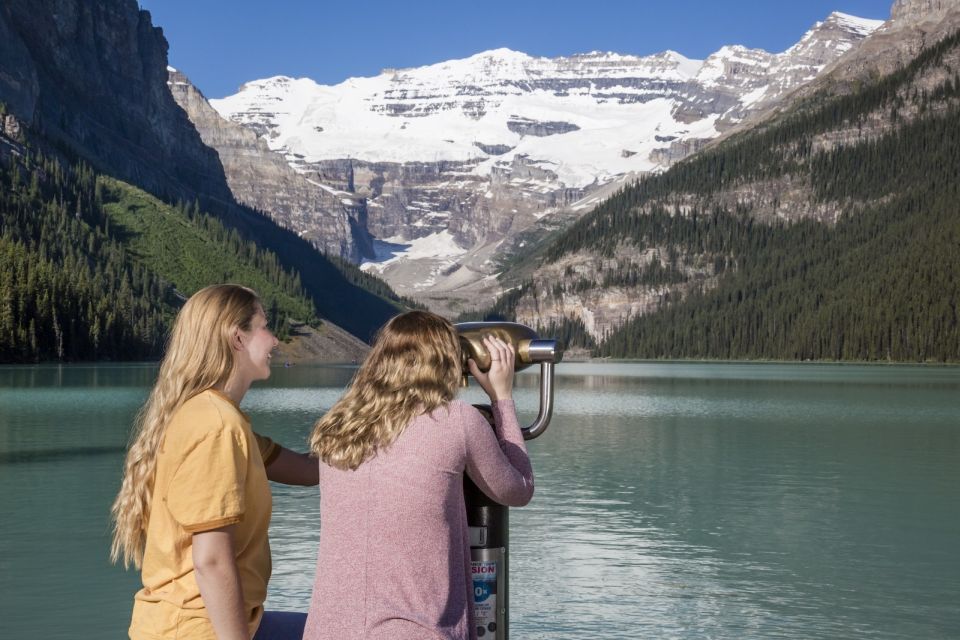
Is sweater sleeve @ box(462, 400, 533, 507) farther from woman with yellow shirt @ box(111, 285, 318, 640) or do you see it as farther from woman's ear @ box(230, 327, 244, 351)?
woman's ear @ box(230, 327, 244, 351)

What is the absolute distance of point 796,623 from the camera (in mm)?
17703

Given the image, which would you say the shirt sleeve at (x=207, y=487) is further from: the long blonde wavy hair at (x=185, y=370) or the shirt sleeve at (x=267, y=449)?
the shirt sleeve at (x=267, y=449)

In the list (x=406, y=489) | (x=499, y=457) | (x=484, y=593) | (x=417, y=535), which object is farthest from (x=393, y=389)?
(x=484, y=593)

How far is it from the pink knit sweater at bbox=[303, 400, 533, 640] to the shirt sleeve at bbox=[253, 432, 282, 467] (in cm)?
94

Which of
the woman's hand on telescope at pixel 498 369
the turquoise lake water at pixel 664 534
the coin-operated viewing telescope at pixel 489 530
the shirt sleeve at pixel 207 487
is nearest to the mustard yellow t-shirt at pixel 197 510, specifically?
the shirt sleeve at pixel 207 487

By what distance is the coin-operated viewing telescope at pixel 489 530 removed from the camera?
6535mm

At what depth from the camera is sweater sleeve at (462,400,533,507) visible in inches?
239

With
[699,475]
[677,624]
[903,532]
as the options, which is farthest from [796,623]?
[699,475]

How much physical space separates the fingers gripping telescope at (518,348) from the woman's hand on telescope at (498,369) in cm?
3

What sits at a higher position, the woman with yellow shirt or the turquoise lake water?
the woman with yellow shirt

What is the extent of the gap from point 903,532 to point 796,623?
9.90 m

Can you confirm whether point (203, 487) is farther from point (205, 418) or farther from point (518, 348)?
point (518, 348)

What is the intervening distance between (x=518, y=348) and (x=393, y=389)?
768mm

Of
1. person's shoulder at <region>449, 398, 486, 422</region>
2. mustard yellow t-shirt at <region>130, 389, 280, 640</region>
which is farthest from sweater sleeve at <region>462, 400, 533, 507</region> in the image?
mustard yellow t-shirt at <region>130, 389, 280, 640</region>
